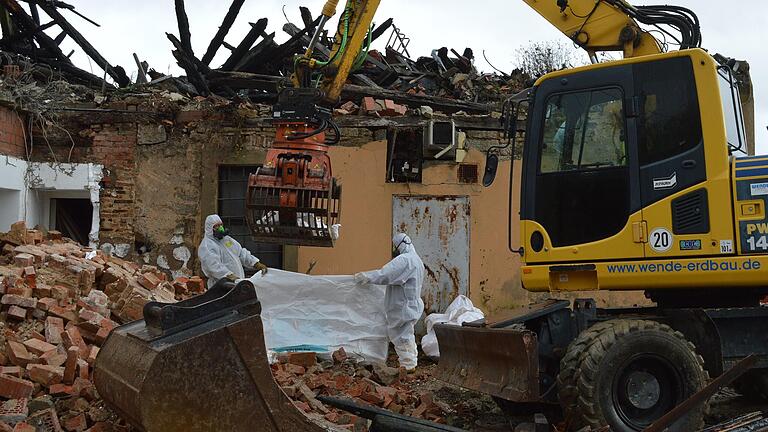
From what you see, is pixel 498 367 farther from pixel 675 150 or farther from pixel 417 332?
pixel 417 332

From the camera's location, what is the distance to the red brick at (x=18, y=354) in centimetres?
571

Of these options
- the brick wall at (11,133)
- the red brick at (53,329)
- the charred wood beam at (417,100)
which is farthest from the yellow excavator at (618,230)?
the brick wall at (11,133)

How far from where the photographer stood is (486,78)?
1358 centimetres

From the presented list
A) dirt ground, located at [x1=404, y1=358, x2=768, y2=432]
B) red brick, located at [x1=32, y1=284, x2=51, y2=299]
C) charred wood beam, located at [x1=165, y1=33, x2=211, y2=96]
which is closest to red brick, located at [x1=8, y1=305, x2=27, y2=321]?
red brick, located at [x1=32, y1=284, x2=51, y2=299]

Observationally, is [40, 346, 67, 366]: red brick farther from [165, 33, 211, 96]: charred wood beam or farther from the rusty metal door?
[165, 33, 211, 96]: charred wood beam

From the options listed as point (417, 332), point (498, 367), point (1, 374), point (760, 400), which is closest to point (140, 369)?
point (1, 374)

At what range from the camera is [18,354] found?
18.8 ft

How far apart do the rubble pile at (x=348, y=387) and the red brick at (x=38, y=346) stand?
1.87 metres

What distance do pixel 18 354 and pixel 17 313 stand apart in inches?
31.9

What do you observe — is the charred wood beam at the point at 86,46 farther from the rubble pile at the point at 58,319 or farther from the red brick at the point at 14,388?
the red brick at the point at 14,388

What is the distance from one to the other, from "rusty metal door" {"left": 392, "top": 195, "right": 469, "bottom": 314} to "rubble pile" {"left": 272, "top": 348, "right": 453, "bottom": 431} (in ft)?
8.07

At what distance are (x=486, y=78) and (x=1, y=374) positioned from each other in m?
9.92

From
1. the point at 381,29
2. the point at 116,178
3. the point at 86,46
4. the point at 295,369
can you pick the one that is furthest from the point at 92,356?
the point at 381,29

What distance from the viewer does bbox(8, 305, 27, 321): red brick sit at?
643 cm
